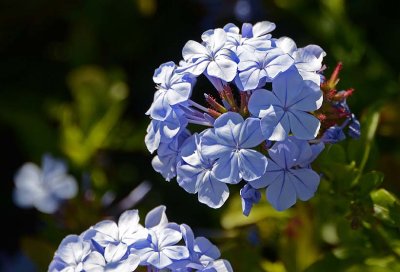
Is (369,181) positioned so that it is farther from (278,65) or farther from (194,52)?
(194,52)

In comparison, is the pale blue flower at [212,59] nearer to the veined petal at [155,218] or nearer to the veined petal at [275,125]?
the veined petal at [275,125]

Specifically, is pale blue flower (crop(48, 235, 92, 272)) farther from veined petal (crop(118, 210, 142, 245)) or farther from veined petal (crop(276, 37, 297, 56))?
veined petal (crop(276, 37, 297, 56))

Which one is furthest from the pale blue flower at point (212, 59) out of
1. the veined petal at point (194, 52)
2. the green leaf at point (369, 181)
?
the green leaf at point (369, 181)

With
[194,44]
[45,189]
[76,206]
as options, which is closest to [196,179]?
[194,44]

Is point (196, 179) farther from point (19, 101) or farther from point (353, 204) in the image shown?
point (19, 101)

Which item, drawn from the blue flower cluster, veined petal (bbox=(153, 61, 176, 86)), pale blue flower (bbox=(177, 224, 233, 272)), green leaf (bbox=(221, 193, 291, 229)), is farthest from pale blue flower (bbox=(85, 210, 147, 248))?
green leaf (bbox=(221, 193, 291, 229))

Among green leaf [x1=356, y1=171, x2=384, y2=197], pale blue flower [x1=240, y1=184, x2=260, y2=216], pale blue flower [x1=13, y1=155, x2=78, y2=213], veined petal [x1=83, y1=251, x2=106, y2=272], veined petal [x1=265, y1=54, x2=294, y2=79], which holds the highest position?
veined petal [x1=265, y1=54, x2=294, y2=79]
